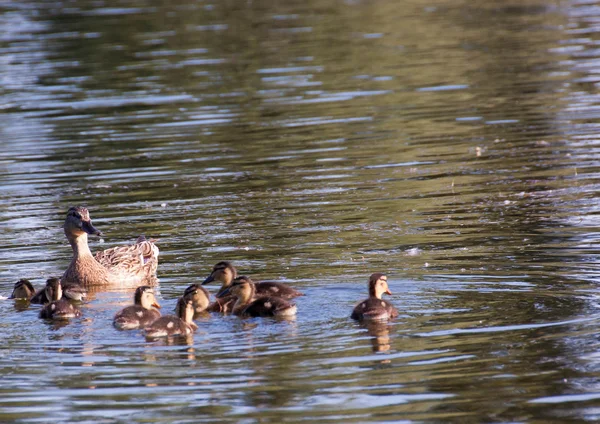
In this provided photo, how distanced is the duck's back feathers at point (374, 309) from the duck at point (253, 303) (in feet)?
2.10

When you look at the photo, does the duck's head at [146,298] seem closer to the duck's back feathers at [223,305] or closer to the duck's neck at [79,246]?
the duck's back feathers at [223,305]

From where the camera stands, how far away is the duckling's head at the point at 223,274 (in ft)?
36.7

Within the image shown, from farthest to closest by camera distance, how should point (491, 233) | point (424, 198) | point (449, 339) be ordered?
point (424, 198)
point (491, 233)
point (449, 339)

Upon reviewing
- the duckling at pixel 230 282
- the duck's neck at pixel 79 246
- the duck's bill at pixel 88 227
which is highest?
the duck's bill at pixel 88 227

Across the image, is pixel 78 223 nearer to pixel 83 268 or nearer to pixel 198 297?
pixel 83 268

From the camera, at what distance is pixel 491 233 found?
1298 cm

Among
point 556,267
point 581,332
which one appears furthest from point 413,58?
point 581,332

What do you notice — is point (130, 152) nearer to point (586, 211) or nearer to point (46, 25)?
point (586, 211)

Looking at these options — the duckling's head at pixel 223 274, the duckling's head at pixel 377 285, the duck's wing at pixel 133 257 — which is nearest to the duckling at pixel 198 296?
the duckling's head at pixel 223 274

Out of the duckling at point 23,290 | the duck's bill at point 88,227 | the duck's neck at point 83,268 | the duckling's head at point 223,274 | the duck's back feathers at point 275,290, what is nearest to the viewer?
the duck's back feathers at point 275,290

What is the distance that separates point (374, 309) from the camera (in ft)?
→ 31.8

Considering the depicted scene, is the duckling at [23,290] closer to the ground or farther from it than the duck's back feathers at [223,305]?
farther from it

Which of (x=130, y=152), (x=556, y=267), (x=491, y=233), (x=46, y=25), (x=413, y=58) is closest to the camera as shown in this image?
(x=556, y=267)

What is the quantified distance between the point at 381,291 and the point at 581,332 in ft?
5.79
